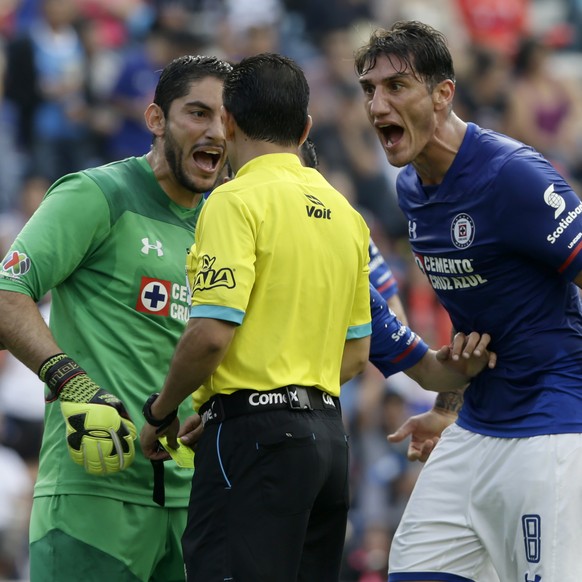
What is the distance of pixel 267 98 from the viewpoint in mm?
4199

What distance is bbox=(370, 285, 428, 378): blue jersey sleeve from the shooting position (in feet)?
17.6

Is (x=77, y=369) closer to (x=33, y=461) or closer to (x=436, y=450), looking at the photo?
(x=436, y=450)

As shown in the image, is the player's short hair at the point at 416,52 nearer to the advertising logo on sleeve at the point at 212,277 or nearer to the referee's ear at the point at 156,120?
the referee's ear at the point at 156,120

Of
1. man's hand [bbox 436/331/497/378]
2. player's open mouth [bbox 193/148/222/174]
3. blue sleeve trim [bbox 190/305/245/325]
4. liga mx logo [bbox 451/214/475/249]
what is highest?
player's open mouth [bbox 193/148/222/174]

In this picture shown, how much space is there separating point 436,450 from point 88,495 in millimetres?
1478

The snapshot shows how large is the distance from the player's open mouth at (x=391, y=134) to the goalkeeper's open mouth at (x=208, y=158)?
0.68 m

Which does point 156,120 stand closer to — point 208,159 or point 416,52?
point 208,159

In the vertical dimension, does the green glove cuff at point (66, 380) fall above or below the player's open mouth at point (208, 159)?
below

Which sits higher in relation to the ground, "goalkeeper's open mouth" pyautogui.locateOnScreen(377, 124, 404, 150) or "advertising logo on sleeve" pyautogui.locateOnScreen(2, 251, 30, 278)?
"goalkeeper's open mouth" pyautogui.locateOnScreen(377, 124, 404, 150)

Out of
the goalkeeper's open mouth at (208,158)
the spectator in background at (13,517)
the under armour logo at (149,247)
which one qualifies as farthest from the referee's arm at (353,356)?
the spectator in background at (13,517)

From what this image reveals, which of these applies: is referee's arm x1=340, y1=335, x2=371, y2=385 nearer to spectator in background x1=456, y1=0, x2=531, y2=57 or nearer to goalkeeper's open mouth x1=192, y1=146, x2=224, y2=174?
goalkeeper's open mouth x1=192, y1=146, x2=224, y2=174

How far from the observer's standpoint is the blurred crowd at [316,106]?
9992 millimetres

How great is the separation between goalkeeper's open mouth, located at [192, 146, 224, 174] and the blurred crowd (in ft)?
15.6

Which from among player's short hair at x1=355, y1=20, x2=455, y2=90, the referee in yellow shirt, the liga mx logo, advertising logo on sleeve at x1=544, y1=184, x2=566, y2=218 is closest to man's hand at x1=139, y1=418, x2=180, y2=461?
the referee in yellow shirt
